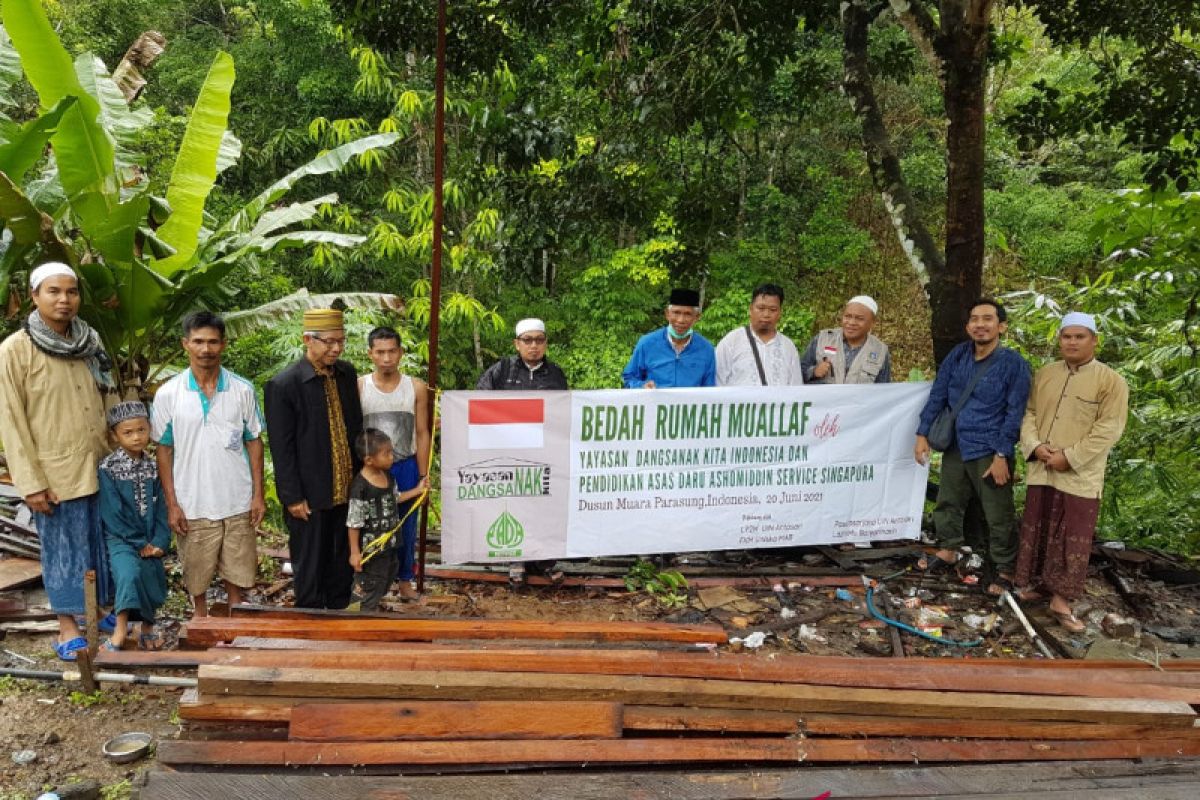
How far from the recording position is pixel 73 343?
4.03 meters

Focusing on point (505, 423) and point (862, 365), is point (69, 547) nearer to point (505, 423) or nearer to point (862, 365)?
point (505, 423)

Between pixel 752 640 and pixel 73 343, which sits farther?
pixel 752 640

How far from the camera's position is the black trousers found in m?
4.51

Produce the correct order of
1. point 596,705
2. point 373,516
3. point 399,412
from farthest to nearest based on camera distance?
point 399,412
point 373,516
point 596,705

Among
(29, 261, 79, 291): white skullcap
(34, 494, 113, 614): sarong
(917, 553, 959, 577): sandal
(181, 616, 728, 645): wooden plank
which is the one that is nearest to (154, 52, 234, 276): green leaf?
(29, 261, 79, 291): white skullcap

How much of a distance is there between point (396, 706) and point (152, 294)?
138 inches

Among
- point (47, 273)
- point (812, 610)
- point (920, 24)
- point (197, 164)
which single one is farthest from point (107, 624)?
point (920, 24)

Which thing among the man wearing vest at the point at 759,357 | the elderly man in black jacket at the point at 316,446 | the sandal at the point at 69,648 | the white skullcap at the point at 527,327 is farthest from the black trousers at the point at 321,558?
the man wearing vest at the point at 759,357

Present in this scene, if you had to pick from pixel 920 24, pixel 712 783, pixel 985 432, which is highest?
pixel 920 24

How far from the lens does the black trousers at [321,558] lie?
4.51 m

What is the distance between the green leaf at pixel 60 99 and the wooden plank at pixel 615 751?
151 inches

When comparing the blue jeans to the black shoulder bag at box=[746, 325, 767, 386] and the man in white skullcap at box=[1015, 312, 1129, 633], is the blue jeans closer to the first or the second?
the black shoulder bag at box=[746, 325, 767, 386]

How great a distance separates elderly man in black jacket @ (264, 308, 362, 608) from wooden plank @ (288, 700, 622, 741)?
1.78 m

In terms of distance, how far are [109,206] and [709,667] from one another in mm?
4683
